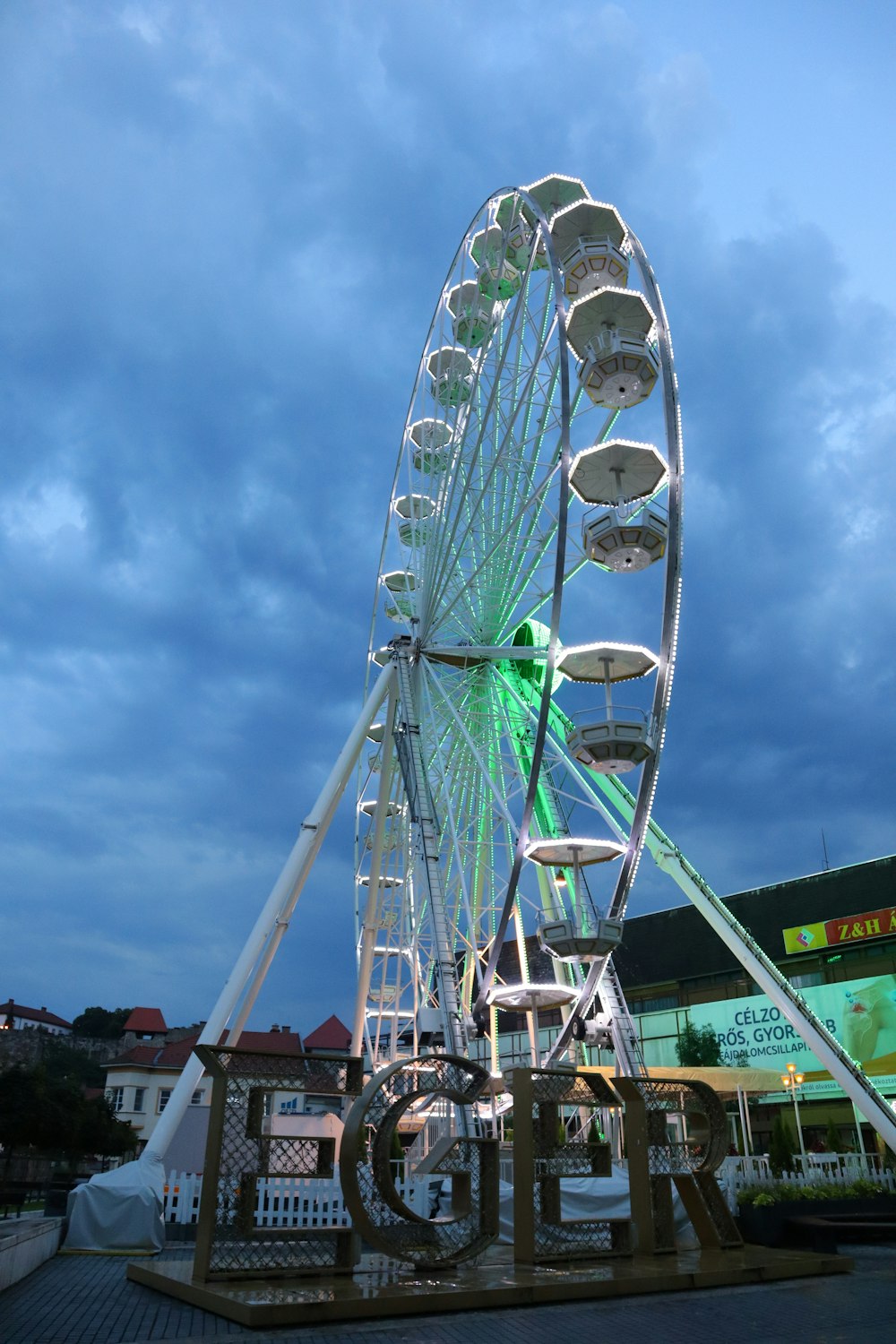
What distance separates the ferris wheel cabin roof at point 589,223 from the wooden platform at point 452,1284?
19.4 meters

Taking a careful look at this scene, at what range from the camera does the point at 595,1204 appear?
49.2 feet

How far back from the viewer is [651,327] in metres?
20.8

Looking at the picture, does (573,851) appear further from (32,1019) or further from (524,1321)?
(32,1019)

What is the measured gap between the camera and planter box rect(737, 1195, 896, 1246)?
45.3ft

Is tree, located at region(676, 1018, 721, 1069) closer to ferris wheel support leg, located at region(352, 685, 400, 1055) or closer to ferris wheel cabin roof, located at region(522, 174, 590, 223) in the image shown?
ferris wheel support leg, located at region(352, 685, 400, 1055)

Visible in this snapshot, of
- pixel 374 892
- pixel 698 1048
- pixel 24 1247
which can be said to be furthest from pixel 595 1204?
pixel 698 1048

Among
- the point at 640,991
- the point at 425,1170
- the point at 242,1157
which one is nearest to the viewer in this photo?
the point at 242,1157

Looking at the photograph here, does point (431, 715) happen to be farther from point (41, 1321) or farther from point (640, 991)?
point (640, 991)

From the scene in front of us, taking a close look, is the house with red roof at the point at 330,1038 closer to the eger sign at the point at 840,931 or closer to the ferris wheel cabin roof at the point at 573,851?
the eger sign at the point at 840,931

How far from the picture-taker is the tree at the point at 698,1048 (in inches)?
1731

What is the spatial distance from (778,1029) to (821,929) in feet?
15.6

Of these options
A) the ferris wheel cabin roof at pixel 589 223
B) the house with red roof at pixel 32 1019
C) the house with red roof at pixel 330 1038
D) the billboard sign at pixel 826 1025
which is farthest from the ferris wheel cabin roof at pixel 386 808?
the house with red roof at pixel 32 1019

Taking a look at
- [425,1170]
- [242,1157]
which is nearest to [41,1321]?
[242,1157]

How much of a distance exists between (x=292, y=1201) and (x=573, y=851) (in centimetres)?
1060
